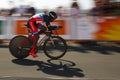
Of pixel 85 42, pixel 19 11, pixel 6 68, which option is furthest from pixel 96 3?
pixel 6 68

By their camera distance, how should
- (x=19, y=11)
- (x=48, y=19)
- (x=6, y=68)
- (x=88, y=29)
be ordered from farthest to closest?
(x=19, y=11) → (x=88, y=29) → (x=48, y=19) → (x=6, y=68)

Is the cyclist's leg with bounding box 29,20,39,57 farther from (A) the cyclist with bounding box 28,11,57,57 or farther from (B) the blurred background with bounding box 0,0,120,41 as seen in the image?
(B) the blurred background with bounding box 0,0,120,41

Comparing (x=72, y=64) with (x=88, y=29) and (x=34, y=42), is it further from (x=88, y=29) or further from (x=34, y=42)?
(x=88, y=29)

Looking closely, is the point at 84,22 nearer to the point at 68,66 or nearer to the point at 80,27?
the point at 80,27

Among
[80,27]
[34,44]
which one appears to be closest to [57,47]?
[34,44]

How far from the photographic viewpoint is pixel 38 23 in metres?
12.1

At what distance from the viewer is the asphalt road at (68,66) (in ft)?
33.9

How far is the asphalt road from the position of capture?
33.9ft

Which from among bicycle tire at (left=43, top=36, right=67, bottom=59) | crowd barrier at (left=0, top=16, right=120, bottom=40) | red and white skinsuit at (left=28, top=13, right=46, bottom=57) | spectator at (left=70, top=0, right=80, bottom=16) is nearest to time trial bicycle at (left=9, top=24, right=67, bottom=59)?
bicycle tire at (left=43, top=36, right=67, bottom=59)

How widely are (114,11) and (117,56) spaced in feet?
8.85

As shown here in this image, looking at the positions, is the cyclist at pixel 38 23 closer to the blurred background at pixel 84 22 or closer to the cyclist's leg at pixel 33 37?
the cyclist's leg at pixel 33 37

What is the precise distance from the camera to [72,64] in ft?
38.6

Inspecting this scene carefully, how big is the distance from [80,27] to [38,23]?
332 cm

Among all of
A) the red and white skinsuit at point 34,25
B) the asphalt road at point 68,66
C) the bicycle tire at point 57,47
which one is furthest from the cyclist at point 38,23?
the asphalt road at point 68,66
